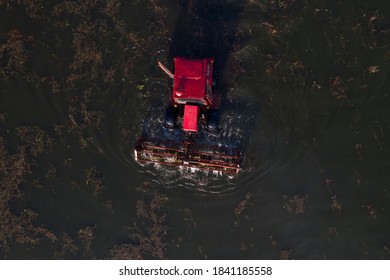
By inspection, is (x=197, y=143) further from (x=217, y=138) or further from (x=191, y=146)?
(x=217, y=138)

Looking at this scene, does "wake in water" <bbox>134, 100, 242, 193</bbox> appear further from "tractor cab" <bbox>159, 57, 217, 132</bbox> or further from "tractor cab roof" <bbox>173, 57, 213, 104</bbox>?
"tractor cab roof" <bbox>173, 57, 213, 104</bbox>

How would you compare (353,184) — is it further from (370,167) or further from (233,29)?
(233,29)

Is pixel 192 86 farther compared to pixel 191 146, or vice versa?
pixel 191 146

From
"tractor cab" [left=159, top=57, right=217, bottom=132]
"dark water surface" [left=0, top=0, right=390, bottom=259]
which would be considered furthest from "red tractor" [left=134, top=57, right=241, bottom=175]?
"dark water surface" [left=0, top=0, right=390, bottom=259]

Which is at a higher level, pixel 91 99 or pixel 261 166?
pixel 91 99

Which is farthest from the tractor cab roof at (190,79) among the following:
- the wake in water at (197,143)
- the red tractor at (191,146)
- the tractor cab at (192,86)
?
the wake in water at (197,143)

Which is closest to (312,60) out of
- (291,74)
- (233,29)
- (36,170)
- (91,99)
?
(291,74)

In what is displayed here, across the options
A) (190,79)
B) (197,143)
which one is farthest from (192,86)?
(197,143)

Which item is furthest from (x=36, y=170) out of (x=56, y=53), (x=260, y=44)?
(x=260, y=44)

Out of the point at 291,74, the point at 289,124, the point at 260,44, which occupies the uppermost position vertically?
the point at 260,44
